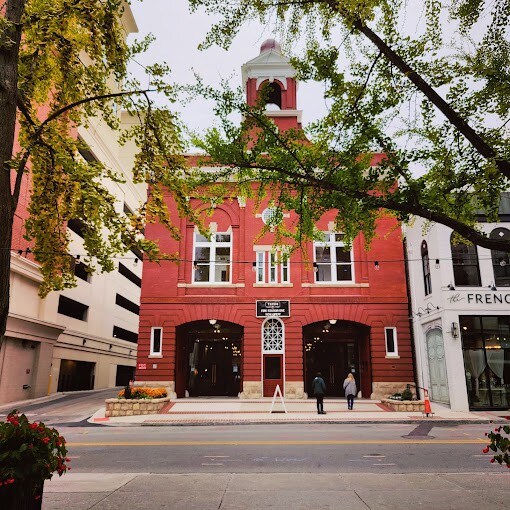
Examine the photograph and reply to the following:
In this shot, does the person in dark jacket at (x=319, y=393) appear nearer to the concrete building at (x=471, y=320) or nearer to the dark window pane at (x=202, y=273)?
the concrete building at (x=471, y=320)

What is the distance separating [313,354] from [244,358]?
18.7 feet

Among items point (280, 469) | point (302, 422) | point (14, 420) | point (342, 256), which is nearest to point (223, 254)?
point (342, 256)

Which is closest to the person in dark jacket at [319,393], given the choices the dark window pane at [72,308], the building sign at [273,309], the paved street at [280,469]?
the paved street at [280,469]

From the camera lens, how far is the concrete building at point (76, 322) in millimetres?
24766

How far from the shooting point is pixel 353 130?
8156 mm

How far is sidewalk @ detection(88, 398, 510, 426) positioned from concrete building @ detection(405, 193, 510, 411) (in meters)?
1.01

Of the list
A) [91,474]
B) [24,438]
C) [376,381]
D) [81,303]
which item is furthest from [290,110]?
[24,438]

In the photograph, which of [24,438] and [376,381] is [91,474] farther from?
[376,381]

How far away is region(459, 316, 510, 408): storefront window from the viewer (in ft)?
66.5

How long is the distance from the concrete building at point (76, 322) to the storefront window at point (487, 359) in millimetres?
15903

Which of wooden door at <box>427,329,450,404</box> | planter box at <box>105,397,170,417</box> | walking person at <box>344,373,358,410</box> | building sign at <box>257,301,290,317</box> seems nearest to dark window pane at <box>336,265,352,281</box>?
building sign at <box>257,301,290,317</box>

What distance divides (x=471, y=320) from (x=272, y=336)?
34.3 feet

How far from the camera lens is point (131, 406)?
19.5 m

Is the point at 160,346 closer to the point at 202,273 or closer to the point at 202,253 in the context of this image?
the point at 202,273
